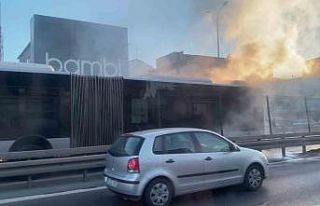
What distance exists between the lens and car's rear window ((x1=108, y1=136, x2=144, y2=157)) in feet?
21.6

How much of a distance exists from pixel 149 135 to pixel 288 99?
461 inches

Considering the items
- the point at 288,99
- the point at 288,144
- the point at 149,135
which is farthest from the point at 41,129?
the point at 288,99

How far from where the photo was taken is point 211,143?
7398 mm

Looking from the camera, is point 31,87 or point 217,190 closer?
point 217,190

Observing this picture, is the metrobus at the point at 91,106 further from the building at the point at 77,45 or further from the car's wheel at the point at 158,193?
the building at the point at 77,45

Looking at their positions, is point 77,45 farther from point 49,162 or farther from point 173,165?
point 173,165

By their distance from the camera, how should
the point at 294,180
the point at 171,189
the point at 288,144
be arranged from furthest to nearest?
1. the point at 288,144
2. the point at 294,180
3. the point at 171,189

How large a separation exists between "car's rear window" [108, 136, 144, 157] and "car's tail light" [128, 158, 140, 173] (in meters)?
0.14

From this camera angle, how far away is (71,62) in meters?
23.6

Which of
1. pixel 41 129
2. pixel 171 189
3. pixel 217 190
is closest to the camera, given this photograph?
pixel 171 189

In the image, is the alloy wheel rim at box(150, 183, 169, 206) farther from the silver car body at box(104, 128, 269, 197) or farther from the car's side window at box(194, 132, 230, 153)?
the car's side window at box(194, 132, 230, 153)

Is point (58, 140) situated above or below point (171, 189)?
above

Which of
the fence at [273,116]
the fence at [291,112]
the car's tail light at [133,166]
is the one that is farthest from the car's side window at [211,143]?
the fence at [291,112]

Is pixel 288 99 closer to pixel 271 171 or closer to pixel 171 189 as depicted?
pixel 271 171
